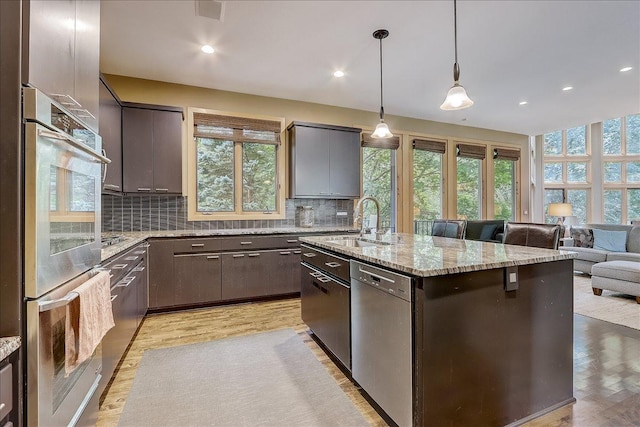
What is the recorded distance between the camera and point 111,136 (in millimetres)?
3105

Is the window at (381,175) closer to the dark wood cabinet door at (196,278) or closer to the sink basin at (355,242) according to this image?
the sink basin at (355,242)

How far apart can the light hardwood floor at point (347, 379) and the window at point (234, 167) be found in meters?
1.38

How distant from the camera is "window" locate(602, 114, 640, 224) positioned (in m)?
8.41

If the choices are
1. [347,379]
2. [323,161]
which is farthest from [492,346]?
[323,161]

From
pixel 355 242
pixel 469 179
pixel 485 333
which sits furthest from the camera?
pixel 469 179

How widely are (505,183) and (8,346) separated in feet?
25.0

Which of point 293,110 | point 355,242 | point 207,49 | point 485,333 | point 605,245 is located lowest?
point 485,333

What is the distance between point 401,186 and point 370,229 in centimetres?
269

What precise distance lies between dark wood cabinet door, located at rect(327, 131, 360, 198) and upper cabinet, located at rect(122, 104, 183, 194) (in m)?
2.07

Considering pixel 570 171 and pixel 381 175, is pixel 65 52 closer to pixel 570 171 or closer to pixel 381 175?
pixel 381 175

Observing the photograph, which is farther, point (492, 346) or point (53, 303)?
point (492, 346)

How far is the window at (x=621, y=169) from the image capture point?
8406 mm

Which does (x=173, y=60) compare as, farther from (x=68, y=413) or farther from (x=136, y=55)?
(x=68, y=413)

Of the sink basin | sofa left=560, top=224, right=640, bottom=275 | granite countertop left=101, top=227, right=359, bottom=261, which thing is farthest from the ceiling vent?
sofa left=560, top=224, right=640, bottom=275
